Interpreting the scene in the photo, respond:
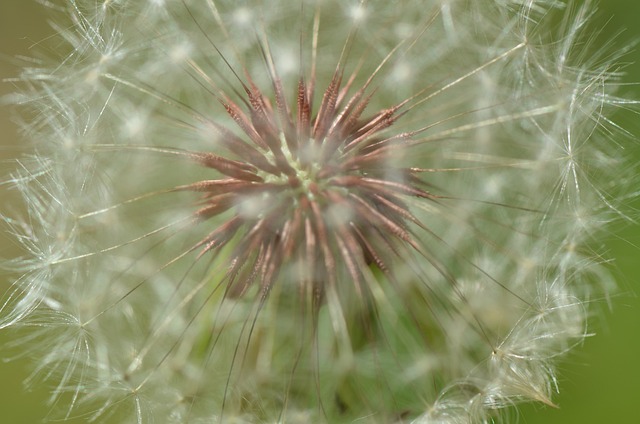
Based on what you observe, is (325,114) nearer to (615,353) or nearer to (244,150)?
(244,150)

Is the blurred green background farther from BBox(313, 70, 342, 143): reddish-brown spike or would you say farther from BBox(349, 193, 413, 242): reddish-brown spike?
BBox(313, 70, 342, 143): reddish-brown spike

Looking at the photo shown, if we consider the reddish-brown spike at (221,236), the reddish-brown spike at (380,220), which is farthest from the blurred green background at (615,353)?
the reddish-brown spike at (221,236)

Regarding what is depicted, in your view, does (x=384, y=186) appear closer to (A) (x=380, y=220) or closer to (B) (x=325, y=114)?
(A) (x=380, y=220)

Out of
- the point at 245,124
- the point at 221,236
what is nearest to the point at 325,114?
the point at 245,124

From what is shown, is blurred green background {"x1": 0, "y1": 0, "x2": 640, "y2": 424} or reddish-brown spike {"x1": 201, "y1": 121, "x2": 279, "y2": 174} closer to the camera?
reddish-brown spike {"x1": 201, "y1": 121, "x2": 279, "y2": 174}

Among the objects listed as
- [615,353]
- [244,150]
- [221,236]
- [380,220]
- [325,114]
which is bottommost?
[615,353]

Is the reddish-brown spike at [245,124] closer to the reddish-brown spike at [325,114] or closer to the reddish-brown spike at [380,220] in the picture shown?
the reddish-brown spike at [325,114]

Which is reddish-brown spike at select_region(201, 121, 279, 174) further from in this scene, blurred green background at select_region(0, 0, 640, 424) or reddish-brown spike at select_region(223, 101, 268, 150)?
blurred green background at select_region(0, 0, 640, 424)

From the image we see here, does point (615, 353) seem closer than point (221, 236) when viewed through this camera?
No

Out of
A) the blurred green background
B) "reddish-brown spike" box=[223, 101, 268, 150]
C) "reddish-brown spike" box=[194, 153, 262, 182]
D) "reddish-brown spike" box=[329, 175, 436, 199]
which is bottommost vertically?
the blurred green background

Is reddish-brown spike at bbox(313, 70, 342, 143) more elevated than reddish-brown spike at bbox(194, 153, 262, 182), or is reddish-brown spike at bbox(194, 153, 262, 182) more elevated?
reddish-brown spike at bbox(313, 70, 342, 143)

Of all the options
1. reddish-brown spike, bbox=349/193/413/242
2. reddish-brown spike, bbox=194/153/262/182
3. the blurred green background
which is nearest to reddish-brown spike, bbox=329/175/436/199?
reddish-brown spike, bbox=349/193/413/242

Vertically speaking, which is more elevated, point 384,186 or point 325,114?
point 325,114
